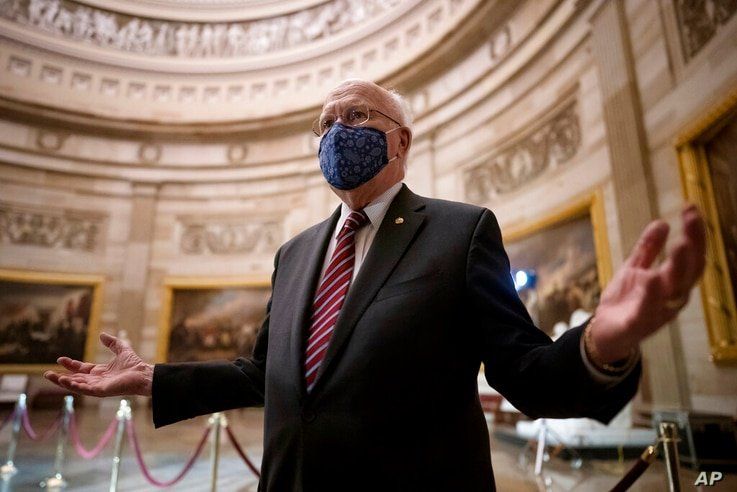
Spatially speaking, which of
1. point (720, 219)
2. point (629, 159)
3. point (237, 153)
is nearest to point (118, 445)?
point (720, 219)

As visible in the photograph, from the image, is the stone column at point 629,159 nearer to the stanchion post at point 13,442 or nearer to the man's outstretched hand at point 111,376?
the man's outstretched hand at point 111,376

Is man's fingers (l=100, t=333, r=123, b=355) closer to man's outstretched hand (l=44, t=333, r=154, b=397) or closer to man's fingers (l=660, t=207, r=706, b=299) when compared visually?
man's outstretched hand (l=44, t=333, r=154, b=397)

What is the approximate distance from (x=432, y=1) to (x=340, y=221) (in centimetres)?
1158

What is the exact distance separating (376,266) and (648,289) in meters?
0.79

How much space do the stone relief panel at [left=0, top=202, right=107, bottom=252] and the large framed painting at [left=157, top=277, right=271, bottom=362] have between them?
2.59m

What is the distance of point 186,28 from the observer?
53.1 ft

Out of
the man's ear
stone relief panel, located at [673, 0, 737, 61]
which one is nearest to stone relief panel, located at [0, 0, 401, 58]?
stone relief panel, located at [673, 0, 737, 61]

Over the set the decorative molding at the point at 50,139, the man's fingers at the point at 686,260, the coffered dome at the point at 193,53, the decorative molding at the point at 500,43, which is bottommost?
the man's fingers at the point at 686,260

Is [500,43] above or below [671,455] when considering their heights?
above

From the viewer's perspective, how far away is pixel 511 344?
122 cm

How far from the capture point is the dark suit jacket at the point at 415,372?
1242 mm

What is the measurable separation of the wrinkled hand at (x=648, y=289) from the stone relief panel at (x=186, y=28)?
1471 centimetres

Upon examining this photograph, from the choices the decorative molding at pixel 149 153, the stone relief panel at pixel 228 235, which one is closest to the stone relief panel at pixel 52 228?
the decorative molding at pixel 149 153

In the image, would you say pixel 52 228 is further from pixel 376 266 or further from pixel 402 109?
pixel 376 266
